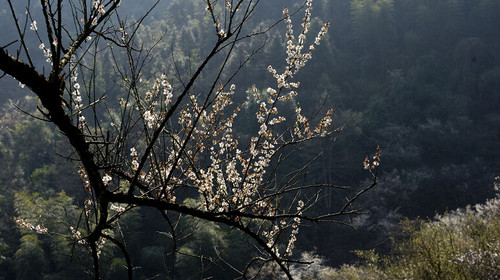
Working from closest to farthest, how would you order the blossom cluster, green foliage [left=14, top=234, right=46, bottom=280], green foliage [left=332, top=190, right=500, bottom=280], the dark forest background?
the blossom cluster
green foliage [left=332, top=190, right=500, bottom=280]
green foliage [left=14, top=234, right=46, bottom=280]
the dark forest background

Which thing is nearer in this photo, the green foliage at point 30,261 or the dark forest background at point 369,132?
the green foliage at point 30,261

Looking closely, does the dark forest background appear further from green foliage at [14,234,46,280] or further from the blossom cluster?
the blossom cluster

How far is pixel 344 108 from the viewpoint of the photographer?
99.7 feet

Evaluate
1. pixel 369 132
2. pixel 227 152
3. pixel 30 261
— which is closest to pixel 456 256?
pixel 227 152

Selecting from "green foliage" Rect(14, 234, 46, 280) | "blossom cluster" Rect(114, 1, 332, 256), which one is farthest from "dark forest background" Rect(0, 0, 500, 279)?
"blossom cluster" Rect(114, 1, 332, 256)

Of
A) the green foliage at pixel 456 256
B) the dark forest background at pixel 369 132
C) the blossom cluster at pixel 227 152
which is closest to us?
the blossom cluster at pixel 227 152

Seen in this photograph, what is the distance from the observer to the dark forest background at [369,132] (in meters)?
18.6

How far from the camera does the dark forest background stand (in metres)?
18.6

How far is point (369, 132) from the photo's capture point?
1102 inches

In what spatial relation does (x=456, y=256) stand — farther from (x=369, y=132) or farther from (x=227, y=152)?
(x=369, y=132)

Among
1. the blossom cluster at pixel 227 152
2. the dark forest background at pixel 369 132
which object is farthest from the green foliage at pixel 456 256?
the blossom cluster at pixel 227 152

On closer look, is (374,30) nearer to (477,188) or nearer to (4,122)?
(477,188)

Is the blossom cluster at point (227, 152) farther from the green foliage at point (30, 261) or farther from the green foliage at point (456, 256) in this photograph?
the green foliage at point (30, 261)

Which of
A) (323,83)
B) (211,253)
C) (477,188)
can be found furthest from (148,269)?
(323,83)
